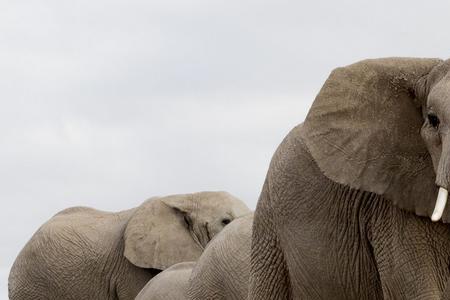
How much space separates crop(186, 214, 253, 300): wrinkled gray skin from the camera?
41.3ft

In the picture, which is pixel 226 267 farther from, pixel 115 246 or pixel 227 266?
pixel 115 246

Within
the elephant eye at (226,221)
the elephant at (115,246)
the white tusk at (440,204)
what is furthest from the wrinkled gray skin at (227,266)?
the white tusk at (440,204)

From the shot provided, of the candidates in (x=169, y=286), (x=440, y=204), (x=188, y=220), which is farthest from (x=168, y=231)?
(x=440, y=204)

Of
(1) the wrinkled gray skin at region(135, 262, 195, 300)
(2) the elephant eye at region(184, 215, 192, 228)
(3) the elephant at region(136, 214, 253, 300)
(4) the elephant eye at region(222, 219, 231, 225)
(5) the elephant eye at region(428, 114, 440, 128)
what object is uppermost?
(5) the elephant eye at region(428, 114, 440, 128)

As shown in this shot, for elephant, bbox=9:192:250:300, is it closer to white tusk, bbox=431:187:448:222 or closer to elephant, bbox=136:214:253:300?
elephant, bbox=136:214:253:300

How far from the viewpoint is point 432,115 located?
7922 mm

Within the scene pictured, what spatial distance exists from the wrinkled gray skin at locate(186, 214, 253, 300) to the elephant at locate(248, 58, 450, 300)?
11.1 ft

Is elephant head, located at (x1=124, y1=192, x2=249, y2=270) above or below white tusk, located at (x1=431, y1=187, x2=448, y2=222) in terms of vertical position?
below

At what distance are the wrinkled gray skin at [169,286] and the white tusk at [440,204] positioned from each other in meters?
7.18

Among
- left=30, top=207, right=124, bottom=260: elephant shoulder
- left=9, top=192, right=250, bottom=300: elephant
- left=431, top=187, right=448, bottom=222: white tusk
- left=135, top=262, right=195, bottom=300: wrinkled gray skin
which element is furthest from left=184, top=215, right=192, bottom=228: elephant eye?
left=431, top=187, right=448, bottom=222: white tusk

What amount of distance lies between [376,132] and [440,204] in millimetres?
1079

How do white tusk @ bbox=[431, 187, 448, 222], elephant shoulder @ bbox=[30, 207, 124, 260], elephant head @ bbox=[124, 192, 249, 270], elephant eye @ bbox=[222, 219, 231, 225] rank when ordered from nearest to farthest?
white tusk @ bbox=[431, 187, 448, 222] → elephant eye @ bbox=[222, 219, 231, 225] → elephant head @ bbox=[124, 192, 249, 270] → elephant shoulder @ bbox=[30, 207, 124, 260]

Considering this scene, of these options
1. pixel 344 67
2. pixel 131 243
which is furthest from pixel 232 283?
pixel 131 243

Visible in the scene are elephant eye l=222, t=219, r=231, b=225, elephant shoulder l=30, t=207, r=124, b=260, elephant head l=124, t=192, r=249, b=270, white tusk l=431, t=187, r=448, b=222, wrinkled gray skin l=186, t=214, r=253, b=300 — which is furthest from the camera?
elephant shoulder l=30, t=207, r=124, b=260
